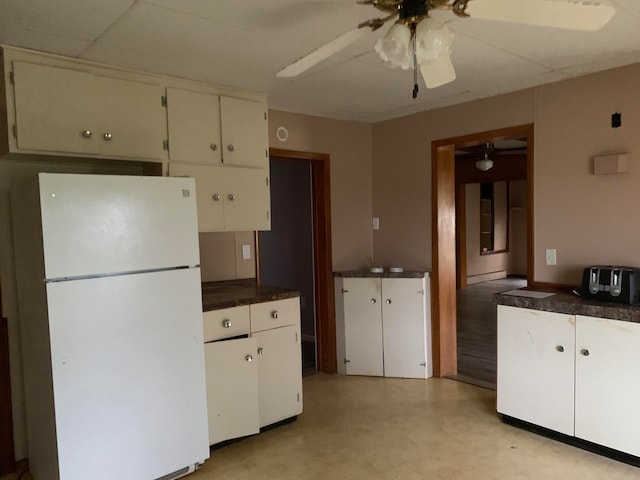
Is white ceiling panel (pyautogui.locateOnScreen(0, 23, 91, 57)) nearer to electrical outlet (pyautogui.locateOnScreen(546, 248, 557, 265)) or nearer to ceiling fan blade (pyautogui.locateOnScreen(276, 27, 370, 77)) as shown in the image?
ceiling fan blade (pyautogui.locateOnScreen(276, 27, 370, 77))

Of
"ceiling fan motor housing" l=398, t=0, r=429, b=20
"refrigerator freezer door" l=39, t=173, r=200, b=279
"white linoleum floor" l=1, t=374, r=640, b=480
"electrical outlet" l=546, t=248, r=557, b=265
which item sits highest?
"ceiling fan motor housing" l=398, t=0, r=429, b=20

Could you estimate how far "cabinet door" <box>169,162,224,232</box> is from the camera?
289cm

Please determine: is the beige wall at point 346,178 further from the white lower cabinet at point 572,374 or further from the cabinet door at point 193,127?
the white lower cabinet at point 572,374

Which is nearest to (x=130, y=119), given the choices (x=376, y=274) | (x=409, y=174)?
(x=376, y=274)

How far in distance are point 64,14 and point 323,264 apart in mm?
2737

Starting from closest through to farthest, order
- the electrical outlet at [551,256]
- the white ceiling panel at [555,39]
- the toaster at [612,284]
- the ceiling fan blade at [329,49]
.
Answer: the ceiling fan blade at [329,49] → the white ceiling panel at [555,39] → the toaster at [612,284] → the electrical outlet at [551,256]

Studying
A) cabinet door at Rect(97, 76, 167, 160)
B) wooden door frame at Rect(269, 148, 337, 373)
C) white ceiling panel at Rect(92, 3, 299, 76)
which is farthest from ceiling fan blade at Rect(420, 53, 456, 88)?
wooden door frame at Rect(269, 148, 337, 373)

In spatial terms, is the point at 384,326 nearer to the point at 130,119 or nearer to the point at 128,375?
the point at 128,375

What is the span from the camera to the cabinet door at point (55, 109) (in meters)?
2.27

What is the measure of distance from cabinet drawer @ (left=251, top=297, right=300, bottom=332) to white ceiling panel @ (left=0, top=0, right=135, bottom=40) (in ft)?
5.61

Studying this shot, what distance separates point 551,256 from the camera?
10.5 feet

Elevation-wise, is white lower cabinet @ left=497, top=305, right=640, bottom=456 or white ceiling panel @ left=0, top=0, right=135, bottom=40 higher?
white ceiling panel @ left=0, top=0, right=135, bottom=40

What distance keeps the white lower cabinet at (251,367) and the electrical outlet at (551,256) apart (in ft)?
5.85

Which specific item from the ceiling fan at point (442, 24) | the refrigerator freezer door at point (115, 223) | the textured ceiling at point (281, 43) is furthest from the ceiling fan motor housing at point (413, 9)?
the refrigerator freezer door at point (115, 223)
